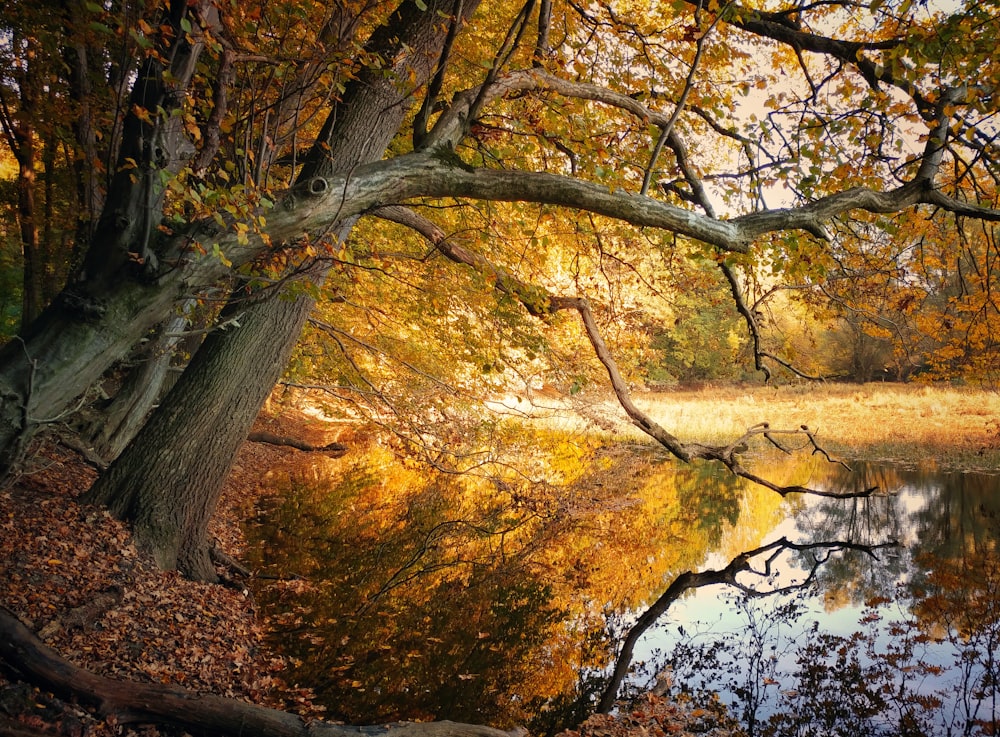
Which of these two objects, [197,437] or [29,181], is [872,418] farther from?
[29,181]

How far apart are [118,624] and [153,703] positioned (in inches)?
45.6

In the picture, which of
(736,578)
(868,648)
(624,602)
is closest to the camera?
(868,648)

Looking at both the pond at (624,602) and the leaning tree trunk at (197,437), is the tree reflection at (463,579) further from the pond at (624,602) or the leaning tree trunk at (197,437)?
the leaning tree trunk at (197,437)

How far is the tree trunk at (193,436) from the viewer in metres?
5.73

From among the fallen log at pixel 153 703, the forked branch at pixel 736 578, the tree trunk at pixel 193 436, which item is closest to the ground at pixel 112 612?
the fallen log at pixel 153 703

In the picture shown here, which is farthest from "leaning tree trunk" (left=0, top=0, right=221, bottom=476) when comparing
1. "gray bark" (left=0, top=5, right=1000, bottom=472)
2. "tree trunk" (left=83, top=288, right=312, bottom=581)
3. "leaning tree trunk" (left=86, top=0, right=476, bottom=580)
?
"tree trunk" (left=83, top=288, right=312, bottom=581)

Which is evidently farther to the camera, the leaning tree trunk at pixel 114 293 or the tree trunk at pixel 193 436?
the tree trunk at pixel 193 436

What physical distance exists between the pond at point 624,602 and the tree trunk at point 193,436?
1.27 m

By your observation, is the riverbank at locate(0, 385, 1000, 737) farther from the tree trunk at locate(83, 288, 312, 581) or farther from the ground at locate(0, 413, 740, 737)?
the tree trunk at locate(83, 288, 312, 581)

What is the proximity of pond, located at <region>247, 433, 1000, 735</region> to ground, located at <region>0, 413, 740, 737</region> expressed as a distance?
14.4 inches

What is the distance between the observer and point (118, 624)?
4617 mm

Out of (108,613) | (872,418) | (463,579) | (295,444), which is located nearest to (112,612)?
(108,613)

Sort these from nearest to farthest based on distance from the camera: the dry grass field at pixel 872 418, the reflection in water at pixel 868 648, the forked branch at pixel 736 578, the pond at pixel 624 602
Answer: the reflection in water at pixel 868 648, the pond at pixel 624 602, the forked branch at pixel 736 578, the dry grass field at pixel 872 418

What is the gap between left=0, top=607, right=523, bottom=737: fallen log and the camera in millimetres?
3594
